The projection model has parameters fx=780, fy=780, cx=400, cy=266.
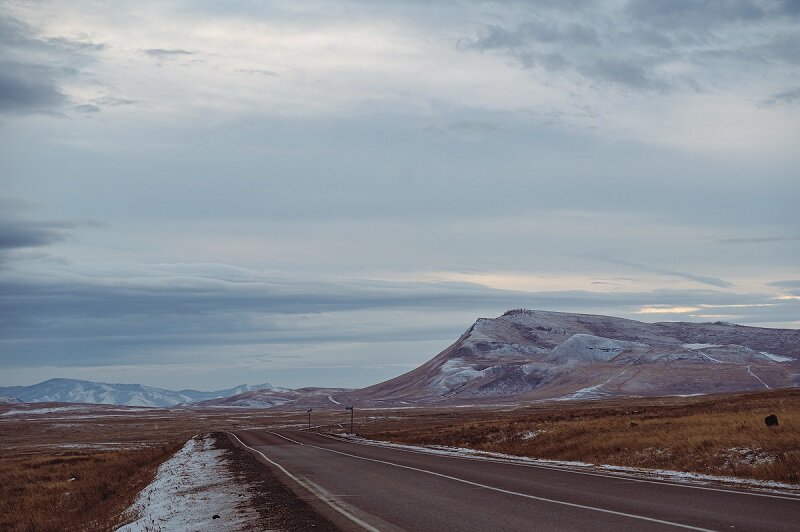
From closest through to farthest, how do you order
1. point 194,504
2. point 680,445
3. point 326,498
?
point 326,498 < point 194,504 < point 680,445

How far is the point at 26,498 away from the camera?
123 ft

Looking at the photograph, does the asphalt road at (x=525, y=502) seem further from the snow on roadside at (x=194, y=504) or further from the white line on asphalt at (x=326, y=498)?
the snow on roadside at (x=194, y=504)

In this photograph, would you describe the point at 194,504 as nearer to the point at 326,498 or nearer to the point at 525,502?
the point at 326,498

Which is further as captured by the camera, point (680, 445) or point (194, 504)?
point (680, 445)

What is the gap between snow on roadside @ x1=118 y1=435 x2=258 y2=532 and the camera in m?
16.8

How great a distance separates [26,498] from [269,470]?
15450 mm

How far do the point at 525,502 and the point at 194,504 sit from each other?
866 cm

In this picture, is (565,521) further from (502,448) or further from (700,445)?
(502,448)

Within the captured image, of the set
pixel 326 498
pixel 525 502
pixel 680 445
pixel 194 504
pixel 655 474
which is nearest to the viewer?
pixel 525 502

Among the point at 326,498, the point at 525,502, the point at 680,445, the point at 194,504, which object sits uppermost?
the point at 680,445

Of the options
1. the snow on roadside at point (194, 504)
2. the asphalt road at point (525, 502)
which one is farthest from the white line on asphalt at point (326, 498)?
the snow on roadside at point (194, 504)

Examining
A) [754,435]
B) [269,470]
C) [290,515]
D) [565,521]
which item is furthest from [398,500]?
[754,435]

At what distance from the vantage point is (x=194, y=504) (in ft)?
66.3

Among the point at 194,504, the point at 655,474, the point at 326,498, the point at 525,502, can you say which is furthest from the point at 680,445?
the point at 194,504
